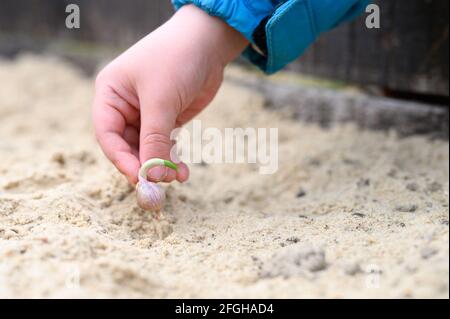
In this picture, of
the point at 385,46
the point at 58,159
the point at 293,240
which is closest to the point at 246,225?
the point at 293,240

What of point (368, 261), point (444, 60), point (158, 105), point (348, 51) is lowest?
point (368, 261)

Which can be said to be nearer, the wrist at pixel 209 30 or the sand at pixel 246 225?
the sand at pixel 246 225

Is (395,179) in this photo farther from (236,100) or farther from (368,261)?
(236,100)

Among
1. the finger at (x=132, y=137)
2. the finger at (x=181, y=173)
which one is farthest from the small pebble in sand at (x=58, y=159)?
the finger at (x=181, y=173)

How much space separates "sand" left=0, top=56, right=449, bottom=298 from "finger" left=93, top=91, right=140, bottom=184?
9 centimetres

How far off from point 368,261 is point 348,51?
1.16 metres

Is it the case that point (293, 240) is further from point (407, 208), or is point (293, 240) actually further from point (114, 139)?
point (114, 139)

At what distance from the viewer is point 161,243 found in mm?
958

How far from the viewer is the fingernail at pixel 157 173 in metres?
1.05

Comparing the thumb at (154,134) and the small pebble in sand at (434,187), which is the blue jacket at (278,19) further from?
the small pebble in sand at (434,187)

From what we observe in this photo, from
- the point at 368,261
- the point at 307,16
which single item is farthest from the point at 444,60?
the point at 368,261

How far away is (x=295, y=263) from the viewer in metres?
0.80

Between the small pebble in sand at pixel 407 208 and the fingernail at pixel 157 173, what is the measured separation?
0.45 metres

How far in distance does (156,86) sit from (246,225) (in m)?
0.32
